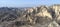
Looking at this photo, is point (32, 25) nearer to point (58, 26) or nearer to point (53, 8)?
point (58, 26)

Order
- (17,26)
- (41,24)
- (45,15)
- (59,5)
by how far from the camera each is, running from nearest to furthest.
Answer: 1. (17,26)
2. (41,24)
3. (45,15)
4. (59,5)

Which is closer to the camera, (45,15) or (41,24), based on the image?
(41,24)

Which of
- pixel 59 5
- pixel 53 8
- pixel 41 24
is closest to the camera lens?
pixel 41 24

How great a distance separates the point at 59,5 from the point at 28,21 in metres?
4.62

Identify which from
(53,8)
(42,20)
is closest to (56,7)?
(53,8)

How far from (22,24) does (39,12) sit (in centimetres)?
262

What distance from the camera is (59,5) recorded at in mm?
12555

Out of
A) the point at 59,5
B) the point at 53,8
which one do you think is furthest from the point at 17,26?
the point at 59,5

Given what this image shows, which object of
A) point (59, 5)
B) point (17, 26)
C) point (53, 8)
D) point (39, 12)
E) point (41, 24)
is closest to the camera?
point (17, 26)

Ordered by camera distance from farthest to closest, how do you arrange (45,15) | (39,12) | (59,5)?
(59,5)
(39,12)
(45,15)

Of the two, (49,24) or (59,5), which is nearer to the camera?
(49,24)

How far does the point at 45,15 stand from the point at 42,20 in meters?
0.80

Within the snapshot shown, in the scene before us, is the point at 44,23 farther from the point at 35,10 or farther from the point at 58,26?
the point at 35,10

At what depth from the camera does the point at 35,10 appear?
35.0 feet
